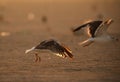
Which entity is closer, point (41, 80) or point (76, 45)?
point (41, 80)

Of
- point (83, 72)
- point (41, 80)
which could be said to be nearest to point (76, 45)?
point (83, 72)

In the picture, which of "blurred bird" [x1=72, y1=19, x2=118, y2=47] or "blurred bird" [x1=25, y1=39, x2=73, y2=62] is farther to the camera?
"blurred bird" [x1=72, y1=19, x2=118, y2=47]

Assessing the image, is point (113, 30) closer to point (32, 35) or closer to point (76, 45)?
point (32, 35)

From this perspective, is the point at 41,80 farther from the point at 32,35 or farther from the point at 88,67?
the point at 32,35

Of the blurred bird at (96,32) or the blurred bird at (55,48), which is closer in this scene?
the blurred bird at (55,48)

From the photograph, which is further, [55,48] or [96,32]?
[96,32]

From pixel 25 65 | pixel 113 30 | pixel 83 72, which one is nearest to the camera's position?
pixel 83 72

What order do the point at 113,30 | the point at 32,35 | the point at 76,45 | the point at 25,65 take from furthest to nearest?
the point at 113,30, the point at 32,35, the point at 76,45, the point at 25,65

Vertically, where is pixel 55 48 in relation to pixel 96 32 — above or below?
below

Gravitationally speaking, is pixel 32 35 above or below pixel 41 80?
above
